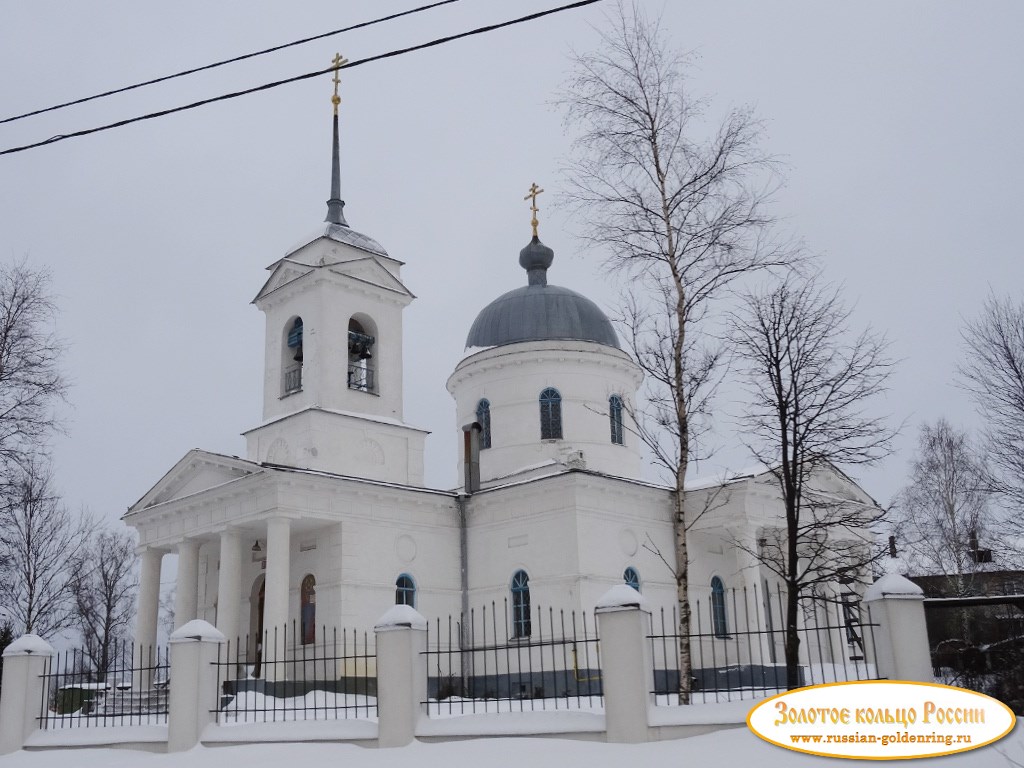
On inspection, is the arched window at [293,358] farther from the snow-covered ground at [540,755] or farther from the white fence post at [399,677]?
the white fence post at [399,677]

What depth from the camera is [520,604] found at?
21.1 m

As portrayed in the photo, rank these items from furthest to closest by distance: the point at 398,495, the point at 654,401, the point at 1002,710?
the point at 398,495, the point at 654,401, the point at 1002,710

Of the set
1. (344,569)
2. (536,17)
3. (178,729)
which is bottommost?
(178,729)

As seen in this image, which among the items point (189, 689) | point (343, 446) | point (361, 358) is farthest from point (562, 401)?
point (189, 689)

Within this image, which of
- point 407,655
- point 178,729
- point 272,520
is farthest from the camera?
point 272,520

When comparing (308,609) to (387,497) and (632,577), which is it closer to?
(387,497)

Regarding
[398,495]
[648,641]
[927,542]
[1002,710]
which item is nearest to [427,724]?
[648,641]

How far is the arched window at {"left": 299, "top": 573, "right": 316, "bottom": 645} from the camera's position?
2038 cm

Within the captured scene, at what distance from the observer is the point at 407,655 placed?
10.8 m

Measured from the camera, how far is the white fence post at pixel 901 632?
31.0 feet

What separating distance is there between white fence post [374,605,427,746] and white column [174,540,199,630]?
37.7 ft

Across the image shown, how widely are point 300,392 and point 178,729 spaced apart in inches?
431

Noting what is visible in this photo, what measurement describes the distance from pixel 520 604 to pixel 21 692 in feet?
33.1

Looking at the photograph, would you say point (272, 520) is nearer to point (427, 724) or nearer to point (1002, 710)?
point (427, 724)
